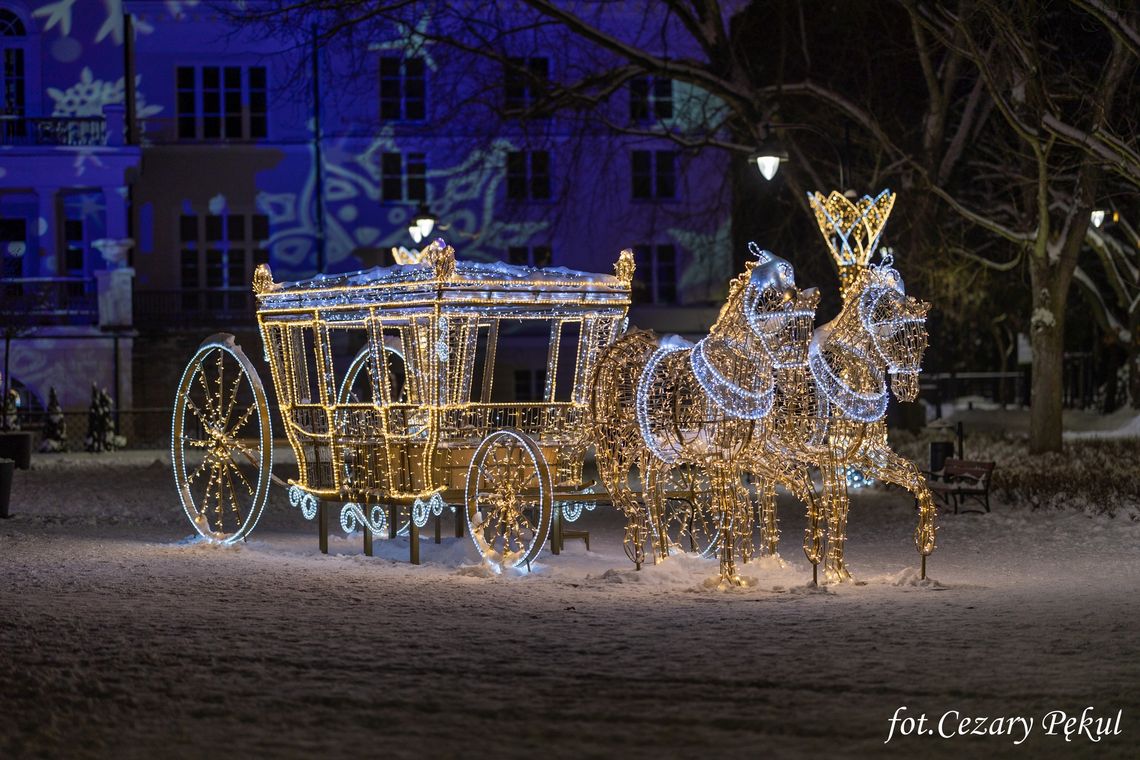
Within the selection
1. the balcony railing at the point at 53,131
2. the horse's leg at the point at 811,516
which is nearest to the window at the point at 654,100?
the balcony railing at the point at 53,131

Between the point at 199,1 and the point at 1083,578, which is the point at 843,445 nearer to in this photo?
the point at 1083,578

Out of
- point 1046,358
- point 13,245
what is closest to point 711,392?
point 1046,358

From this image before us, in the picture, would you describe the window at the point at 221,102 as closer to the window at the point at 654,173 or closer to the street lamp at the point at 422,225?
the window at the point at 654,173

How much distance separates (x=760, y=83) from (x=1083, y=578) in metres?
24.3

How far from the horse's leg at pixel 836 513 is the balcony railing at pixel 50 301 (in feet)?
99.2

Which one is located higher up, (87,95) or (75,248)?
(87,95)

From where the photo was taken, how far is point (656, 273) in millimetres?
45156

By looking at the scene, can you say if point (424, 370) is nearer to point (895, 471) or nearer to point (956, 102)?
point (895, 471)

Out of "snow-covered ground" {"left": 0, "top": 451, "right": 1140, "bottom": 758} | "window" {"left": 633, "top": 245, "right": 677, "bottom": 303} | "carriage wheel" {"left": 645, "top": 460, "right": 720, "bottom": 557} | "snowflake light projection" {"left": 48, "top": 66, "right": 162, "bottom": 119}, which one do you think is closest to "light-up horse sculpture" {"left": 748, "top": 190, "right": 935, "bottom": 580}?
"snow-covered ground" {"left": 0, "top": 451, "right": 1140, "bottom": 758}

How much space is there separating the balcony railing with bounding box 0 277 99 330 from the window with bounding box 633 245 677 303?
14548mm

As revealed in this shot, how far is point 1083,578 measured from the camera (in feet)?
46.0

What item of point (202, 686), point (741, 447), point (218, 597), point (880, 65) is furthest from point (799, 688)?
point (880, 65)

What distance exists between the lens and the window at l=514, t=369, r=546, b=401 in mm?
44875

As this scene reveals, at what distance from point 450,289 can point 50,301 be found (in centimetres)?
2806
